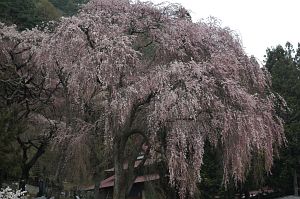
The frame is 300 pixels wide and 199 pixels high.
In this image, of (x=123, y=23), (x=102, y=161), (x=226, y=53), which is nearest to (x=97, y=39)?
(x=123, y=23)

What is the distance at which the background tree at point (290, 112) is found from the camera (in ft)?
68.1

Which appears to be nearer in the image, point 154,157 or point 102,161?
point 154,157

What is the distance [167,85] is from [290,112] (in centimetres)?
1364

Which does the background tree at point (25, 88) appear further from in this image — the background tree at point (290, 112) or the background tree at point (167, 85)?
the background tree at point (290, 112)

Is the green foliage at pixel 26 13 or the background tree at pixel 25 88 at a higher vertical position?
the green foliage at pixel 26 13

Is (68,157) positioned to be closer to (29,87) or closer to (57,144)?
(57,144)

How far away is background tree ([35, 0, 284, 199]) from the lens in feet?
27.5

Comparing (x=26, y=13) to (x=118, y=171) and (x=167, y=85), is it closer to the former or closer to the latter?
(x=118, y=171)

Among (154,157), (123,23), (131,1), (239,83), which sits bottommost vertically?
(154,157)

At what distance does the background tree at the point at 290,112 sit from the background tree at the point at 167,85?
11.3 meters

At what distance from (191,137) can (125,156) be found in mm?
2864

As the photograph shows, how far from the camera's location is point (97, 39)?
939cm

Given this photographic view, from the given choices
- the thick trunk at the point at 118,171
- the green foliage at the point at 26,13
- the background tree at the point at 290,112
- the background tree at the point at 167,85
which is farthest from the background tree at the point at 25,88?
the background tree at the point at 290,112

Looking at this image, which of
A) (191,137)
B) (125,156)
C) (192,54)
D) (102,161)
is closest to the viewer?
(191,137)
